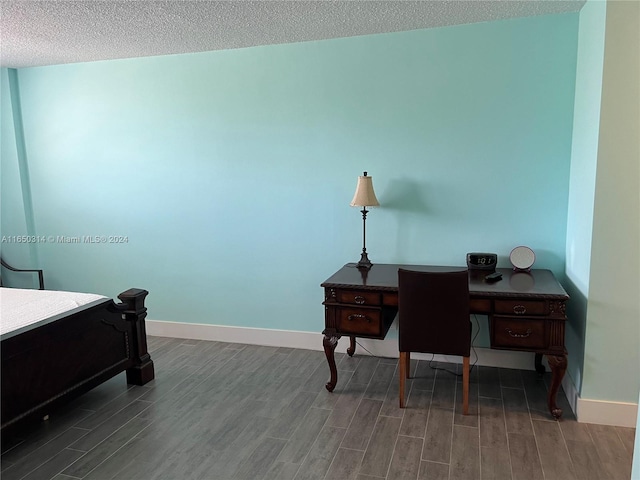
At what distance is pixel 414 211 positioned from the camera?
325 cm

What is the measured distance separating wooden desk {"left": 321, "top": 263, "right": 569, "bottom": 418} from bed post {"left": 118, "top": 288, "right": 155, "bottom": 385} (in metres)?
1.24

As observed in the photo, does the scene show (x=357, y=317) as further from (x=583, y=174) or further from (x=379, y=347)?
(x=583, y=174)

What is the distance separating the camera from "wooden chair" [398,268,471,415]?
247 centimetres

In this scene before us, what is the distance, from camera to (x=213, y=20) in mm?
2842

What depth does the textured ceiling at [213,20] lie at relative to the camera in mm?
2598

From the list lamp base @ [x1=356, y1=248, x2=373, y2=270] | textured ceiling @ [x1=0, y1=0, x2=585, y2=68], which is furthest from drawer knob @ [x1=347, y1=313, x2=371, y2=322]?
textured ceiling @ [x1=0, y1=0, x2=585, y2=68]

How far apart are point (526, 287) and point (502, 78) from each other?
1.37 meters

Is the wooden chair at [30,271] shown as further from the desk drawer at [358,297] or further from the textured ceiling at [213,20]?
the desk drawer at [358,297]

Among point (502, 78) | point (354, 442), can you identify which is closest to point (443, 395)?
point (354, 442)

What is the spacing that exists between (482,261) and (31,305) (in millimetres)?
2855

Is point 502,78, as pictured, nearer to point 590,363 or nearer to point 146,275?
point 590,363

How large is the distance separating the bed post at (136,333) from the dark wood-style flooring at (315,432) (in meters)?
0.09

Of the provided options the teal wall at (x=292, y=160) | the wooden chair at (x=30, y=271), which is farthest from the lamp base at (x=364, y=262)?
the wooden chair at (x=30, y=271)

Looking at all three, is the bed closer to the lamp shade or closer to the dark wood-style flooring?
the dark wood-style flooring
